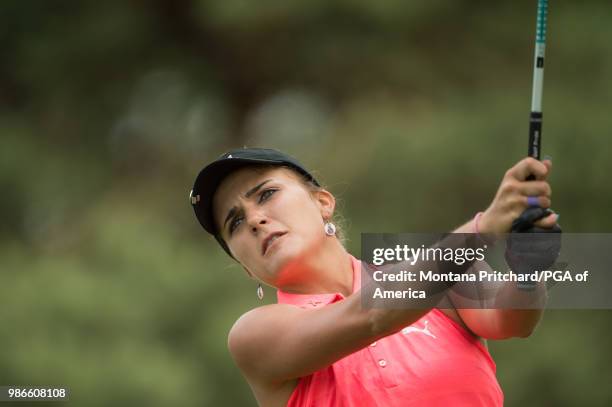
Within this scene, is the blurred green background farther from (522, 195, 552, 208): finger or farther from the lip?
(522, 195, 552, 208): finger

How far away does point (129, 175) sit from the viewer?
6.84m

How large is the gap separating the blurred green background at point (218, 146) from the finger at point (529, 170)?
4075 millimetres

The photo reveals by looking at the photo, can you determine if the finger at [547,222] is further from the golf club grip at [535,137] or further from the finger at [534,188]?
the golf club grip at [535,137]

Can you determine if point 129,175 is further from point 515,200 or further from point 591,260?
point 515,200

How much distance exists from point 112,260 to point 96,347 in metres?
0.53

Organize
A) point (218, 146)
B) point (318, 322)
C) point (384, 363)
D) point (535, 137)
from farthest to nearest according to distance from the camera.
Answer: point (218, 146), point (384, 363), point (318, 322), point (535, 137)

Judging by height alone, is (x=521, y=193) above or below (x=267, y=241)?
below

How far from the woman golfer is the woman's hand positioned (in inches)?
1.9

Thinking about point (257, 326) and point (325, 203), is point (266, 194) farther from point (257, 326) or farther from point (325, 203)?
point (257, 326)

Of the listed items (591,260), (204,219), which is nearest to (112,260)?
(591,260)

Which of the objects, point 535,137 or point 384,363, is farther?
point 384,363

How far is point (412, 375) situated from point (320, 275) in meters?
0.30

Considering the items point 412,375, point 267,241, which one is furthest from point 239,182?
point 412,375

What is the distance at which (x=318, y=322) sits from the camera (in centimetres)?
184
